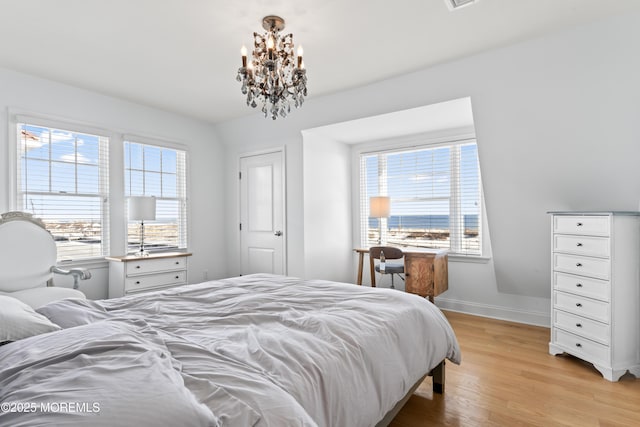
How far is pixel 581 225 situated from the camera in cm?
268

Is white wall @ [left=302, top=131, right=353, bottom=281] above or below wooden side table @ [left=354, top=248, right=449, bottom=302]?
above

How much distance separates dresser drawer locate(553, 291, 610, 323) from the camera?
8.28 ft

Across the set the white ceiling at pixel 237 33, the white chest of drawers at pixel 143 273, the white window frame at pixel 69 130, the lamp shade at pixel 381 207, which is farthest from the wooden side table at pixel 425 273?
the white window frame at pixel 69 130

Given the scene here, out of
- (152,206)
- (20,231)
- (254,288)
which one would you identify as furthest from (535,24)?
(20,231)

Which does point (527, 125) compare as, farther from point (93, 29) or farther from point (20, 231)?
point (20, 231)

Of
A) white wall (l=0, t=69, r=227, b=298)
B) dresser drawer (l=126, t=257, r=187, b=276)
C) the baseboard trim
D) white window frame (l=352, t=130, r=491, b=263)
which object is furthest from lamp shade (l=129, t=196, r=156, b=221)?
the baseboard trim

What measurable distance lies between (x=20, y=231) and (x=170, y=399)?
3.27m

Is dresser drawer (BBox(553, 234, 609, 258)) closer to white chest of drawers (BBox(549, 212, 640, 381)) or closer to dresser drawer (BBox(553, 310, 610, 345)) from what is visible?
white chest of drawers (BBox(549, 212, 640, 381))

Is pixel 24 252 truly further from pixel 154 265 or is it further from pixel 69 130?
pixel 69 130

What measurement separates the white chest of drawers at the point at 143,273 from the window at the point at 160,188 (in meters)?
0.51

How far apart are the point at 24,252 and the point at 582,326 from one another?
Answer: 15.8 ft

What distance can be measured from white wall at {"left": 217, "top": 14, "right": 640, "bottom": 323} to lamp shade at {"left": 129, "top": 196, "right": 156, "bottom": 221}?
7.21 feet

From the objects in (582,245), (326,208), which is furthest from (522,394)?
(326,208)

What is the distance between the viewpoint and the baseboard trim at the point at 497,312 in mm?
3637
